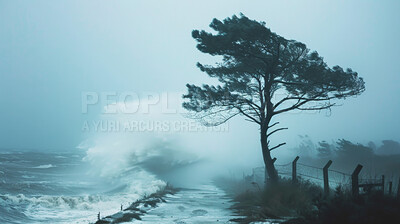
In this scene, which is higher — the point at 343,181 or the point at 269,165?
the point at 269,165

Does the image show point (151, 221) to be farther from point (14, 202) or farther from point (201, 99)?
point (14, 202)

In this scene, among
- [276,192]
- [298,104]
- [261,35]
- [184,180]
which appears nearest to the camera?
[276,192]

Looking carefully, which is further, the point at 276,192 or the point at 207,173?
the point at 207,173

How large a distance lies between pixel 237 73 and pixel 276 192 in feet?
19.9

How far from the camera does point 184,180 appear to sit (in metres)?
43.0

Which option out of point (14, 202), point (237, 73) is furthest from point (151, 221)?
point (14, 202)

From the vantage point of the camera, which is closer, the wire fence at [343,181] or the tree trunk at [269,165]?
the wire fence at [343,181]

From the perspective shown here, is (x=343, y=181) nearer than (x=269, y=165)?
Yes

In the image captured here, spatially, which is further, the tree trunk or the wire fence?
the tree trunk

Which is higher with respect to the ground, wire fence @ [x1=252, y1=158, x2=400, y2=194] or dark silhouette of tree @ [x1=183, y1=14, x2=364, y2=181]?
dark silhouette of tree @ [x1=183, y1=14, x2=364, y2=181]

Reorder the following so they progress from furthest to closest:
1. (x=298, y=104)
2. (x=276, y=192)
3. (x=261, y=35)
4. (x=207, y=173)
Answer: (x=207, y=173) < (x=298, y=104) < (x=261, y=35) < (x=276, y=192)

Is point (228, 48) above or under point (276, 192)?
above

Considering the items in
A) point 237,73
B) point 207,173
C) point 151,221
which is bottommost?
point 207,173

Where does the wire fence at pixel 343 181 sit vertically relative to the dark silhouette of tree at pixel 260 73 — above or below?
below
